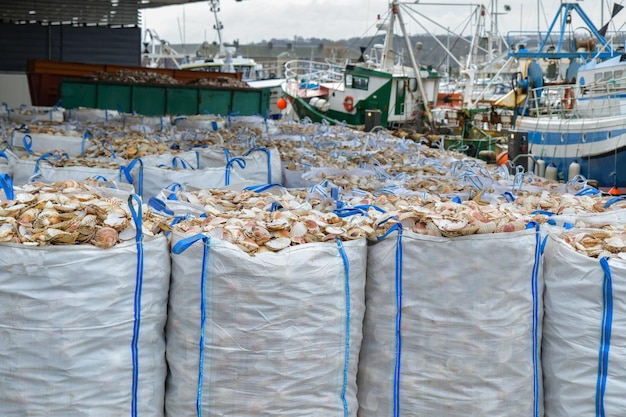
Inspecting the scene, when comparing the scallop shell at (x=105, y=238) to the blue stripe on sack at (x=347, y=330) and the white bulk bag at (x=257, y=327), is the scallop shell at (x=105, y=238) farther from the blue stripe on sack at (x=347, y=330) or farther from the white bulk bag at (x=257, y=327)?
the blue stripe on sack at (x=347, y=330)

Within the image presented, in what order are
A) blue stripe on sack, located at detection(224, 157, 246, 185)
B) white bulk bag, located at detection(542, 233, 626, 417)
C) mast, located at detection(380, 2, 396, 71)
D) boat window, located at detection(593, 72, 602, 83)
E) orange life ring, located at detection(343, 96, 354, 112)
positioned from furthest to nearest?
mast, located at detection(380, 2, 396, 71) < orange life ring, located at detection(343, 96, 354, 112) < boat window, located at detection(593, 72, 602, 83) < blue stripe on sack, located at detection(224, 157, 246, 185) < white bulk bag, located at detection(542, 233, 626, 417)

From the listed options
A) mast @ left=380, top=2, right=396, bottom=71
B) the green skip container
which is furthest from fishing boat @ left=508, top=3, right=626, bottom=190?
mast @ left=380, top=2, right=396, bottom=71

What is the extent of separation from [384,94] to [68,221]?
77.2ft

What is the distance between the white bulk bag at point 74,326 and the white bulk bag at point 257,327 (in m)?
0.16

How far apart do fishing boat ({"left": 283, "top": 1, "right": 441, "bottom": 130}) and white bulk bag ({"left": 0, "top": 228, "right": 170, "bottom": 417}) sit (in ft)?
73.0

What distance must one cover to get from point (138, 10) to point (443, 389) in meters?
26.0

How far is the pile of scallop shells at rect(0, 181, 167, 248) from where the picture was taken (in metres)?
3.21

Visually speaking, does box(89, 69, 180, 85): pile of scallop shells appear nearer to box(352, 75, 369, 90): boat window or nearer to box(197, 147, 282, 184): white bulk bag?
box(197, 147, 282, 184): white bulk bag

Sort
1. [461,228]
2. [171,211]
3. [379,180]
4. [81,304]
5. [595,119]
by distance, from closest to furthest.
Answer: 1. [81,304]
2. [461,228]
3. [171,211]
4. [379,180]
5. [595,119]

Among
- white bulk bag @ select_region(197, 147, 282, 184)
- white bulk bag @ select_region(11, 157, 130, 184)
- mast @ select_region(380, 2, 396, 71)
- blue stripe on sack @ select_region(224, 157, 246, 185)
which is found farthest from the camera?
mast @ select_region(380, 2, 396, 71)

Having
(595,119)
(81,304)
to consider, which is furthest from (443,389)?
(595,119)

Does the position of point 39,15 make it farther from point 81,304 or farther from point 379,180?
point 81,304

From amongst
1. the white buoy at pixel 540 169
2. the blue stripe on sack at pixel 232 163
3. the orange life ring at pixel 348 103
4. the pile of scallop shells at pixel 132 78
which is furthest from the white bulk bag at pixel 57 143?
the orange life ring at pixel 348 103

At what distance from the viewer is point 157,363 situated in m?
3.46
